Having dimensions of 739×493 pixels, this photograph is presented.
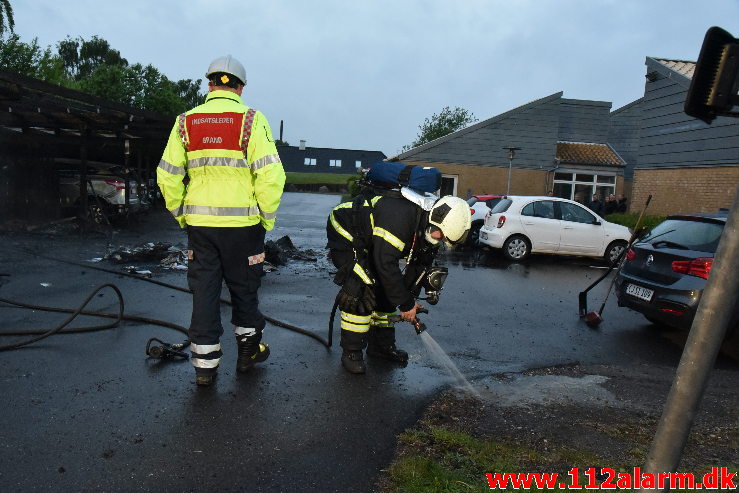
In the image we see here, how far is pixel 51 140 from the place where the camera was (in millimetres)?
14430

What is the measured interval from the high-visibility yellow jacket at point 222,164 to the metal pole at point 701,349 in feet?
9.15

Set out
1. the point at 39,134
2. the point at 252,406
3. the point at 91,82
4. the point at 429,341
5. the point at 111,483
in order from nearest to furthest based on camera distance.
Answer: the point at 111,483 → the point at 252,406 → the point at 429,341 → the point at 39,134 → the point at 91,82

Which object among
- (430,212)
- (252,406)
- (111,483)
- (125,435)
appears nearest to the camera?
(111,483)

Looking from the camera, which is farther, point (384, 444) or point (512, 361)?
point (512, 361)

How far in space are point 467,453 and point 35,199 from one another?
14517mm

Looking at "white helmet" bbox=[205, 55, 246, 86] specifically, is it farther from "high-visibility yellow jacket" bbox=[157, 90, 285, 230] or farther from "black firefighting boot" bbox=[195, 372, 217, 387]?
"black firefighting boot" bbox=[195, 372, 217, 387]

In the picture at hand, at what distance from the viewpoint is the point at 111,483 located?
9.38 ft

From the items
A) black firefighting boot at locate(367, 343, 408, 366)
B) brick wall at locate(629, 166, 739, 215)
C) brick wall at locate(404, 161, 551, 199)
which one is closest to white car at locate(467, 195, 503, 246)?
brick wall at locate(629, 166, 739, 215)

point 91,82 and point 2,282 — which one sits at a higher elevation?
→ point 91,82

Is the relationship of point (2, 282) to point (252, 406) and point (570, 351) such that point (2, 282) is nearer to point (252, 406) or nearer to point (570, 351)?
point (252, 406)

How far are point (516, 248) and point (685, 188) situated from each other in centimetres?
716

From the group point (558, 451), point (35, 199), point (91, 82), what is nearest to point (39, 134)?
point (35, 199)

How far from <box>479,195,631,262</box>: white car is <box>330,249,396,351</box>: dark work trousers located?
923 centimetres

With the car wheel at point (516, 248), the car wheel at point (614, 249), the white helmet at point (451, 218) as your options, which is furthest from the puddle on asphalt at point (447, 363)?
the car wheel at point (614, 249)
